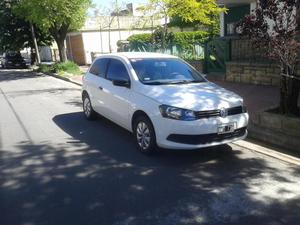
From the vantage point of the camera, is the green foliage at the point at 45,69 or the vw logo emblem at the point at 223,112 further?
the green foliage at the point at 45,69

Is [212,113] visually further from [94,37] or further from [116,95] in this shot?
[94,37]

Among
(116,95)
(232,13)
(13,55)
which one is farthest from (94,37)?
(116,95)

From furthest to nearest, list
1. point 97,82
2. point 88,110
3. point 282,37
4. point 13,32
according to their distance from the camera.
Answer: point 13,32, point 88,110, point 97,82, point 282,37

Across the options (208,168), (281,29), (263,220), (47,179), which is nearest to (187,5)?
(281,29)

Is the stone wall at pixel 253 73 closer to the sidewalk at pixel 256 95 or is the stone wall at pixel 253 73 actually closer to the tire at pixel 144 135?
the sidewalk at pixel 256 95

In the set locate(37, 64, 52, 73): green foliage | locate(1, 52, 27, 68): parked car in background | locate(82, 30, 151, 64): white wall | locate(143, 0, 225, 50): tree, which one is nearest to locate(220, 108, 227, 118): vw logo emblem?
locate(143, 0, 225, 50): tree

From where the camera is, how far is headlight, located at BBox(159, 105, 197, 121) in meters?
5.66

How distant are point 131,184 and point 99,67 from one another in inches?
154

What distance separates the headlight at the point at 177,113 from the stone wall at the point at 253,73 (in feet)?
20.6

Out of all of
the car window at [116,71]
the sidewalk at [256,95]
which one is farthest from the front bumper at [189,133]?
the sidewalk at [256,95]

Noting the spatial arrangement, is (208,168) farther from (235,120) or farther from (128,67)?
(128,67)

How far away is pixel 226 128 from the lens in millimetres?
5848

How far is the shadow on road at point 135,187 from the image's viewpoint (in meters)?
4.21

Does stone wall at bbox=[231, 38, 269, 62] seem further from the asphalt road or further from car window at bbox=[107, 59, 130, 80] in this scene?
the asphalt road
